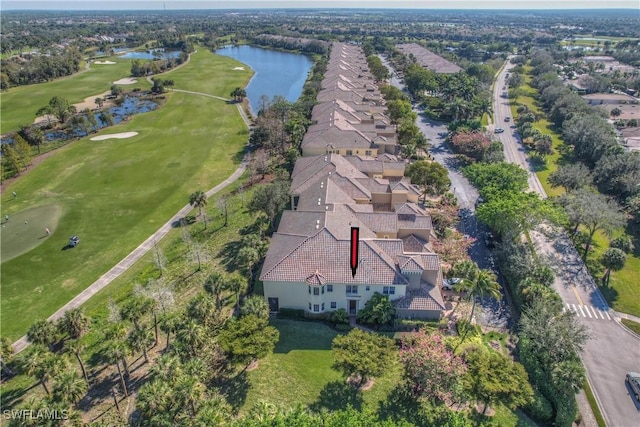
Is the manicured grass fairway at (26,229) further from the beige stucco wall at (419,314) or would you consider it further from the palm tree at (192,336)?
the beige stucco wall at (419,314)

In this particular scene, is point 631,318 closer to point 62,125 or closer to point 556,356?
point 556,356

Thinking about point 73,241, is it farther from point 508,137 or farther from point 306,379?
point 508,137

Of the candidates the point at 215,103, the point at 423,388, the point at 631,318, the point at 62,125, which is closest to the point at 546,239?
the point at 631,318

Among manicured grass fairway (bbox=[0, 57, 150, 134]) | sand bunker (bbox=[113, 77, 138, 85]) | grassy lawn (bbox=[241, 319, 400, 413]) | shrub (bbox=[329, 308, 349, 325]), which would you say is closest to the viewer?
grassy lawn (bbox=[241, 319, 400, 413])

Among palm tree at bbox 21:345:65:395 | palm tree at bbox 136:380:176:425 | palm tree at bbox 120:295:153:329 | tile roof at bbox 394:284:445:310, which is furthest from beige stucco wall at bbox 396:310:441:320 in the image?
palm tree at bbox 21:345:65:395

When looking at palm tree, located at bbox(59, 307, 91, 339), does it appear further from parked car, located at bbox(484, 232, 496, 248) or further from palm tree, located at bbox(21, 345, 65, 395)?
parked car, located at bbox(484, 232, 496, 248)

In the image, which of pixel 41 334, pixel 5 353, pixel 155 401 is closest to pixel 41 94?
pixel 5 353

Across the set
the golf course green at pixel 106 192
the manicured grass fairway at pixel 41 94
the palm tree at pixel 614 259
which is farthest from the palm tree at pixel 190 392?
the manicured grass fairway at pixel 41 94

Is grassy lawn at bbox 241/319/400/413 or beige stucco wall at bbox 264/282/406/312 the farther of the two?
beige stucco wall at bbox 264/282/406/312
